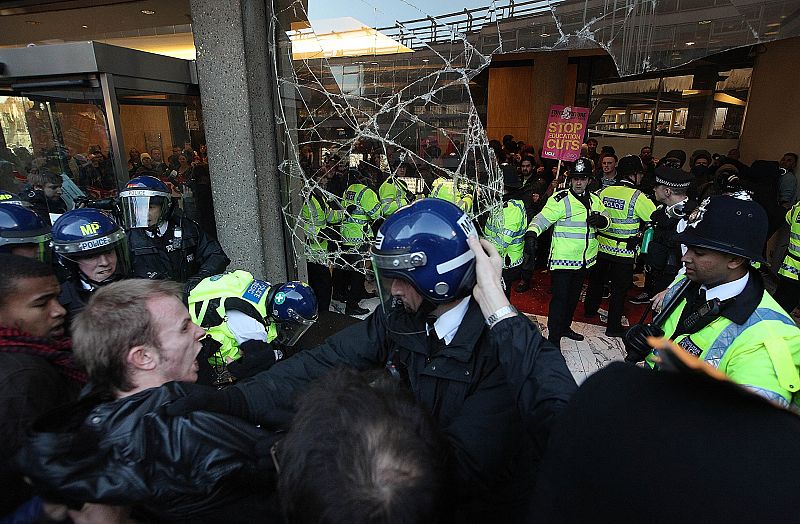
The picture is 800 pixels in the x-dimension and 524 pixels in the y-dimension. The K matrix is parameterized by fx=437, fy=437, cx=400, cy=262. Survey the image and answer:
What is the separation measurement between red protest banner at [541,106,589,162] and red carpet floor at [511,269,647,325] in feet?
6.25

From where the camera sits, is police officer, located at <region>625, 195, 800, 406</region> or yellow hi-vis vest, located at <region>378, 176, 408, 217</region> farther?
yellow hi-vis vest, located at <region>378, 176, 408, 217</region>

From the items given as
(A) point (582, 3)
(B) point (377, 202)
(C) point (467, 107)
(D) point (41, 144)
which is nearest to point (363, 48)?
(C) point (467, 107)

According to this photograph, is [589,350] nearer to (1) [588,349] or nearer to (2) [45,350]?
(1) [588,349]

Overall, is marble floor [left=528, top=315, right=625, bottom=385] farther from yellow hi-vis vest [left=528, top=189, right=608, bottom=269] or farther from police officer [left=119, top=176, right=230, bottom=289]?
police officer [left=119, top=176, right=230, bottom=289]

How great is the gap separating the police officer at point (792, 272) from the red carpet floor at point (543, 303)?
1.44 meters

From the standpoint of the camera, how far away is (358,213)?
5113 mm

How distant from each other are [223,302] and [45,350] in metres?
1.09

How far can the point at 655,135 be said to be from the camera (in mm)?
10930

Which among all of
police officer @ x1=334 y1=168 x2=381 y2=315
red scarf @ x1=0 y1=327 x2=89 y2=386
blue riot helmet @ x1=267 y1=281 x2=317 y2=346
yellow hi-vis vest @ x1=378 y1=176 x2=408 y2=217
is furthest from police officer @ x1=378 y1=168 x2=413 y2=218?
red scarf @ x1=0 y1=327 x2=89 y2=386

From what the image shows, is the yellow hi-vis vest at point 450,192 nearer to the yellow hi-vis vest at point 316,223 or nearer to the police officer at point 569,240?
the police officer at point 569,240

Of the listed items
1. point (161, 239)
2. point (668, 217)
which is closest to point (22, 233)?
point (161, 239)

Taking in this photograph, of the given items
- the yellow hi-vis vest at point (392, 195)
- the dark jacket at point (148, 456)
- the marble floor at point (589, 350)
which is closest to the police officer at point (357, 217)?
the yellow hi-vis vest at point (392, 195)

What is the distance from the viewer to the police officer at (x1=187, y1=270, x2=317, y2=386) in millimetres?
2512

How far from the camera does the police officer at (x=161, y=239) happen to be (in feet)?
11.3
